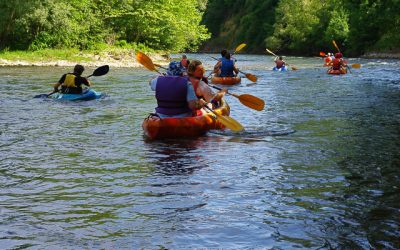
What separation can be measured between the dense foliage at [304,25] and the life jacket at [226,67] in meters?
7.72

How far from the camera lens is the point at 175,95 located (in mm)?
8469

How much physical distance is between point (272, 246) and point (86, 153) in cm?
400

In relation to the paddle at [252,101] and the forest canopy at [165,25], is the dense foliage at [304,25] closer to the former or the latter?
the forest canopy at [165,25]

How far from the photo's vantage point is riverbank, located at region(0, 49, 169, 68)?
29.1 m

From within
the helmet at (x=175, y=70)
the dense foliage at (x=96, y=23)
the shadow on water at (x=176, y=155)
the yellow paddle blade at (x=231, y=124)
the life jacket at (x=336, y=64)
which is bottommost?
the shadow on water at (x=176, y=155)

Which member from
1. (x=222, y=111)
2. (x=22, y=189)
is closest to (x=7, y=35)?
(x=222, y=111)

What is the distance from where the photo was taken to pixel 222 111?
977 cm

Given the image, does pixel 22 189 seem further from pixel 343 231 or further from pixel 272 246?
pixel 343 231

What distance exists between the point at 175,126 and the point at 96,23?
28312mm

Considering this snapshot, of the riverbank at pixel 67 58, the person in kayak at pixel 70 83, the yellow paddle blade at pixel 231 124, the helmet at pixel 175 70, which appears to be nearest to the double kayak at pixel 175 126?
the yellow paddle blade at pixel 231 124

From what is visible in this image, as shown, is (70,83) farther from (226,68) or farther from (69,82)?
(226,68)

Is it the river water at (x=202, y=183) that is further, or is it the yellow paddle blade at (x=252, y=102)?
the yellow paddle blade at (x=252, y=102)

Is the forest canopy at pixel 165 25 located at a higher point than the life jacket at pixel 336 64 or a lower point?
higher

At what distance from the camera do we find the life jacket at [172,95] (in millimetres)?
8383
